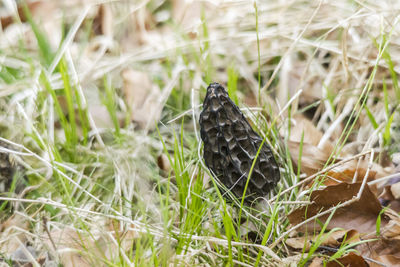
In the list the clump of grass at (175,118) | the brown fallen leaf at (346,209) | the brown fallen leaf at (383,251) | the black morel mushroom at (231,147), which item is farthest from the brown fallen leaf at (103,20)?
the brown fallen leaf at (383,251)

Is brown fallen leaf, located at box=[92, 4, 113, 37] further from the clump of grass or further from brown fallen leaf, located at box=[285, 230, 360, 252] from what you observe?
brown fallen leaf, located at box=[285, 230, 360, 252]

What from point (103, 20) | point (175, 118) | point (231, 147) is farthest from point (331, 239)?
point (103, 20)

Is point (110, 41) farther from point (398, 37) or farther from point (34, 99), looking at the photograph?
point (398, 37)

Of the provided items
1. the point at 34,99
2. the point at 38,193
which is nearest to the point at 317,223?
the point at 38,193

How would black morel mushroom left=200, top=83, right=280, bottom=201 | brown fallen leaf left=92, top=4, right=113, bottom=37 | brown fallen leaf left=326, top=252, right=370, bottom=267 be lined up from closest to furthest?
1. brown fallen leaf left=326, top=252, right=370, bottom=267
2. black morel mushroom left=200, top=83, right=280, bottom=201
3. brown fallen leaf left=92, top=4, right=113, bottom=37

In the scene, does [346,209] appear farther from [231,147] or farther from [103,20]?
[103,20]

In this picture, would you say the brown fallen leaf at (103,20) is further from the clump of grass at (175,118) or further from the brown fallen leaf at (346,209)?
the brown fallen leaf at (346,209)

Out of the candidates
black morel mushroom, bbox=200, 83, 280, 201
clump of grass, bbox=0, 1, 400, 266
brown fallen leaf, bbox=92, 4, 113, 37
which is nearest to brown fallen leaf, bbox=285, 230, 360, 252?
clump of grass, bbox=0, 1, 400, 266

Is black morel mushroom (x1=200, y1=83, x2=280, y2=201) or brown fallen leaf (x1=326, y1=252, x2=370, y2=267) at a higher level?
black morel mushroom (x1=200, y1=83, x2=280, y2=201)
